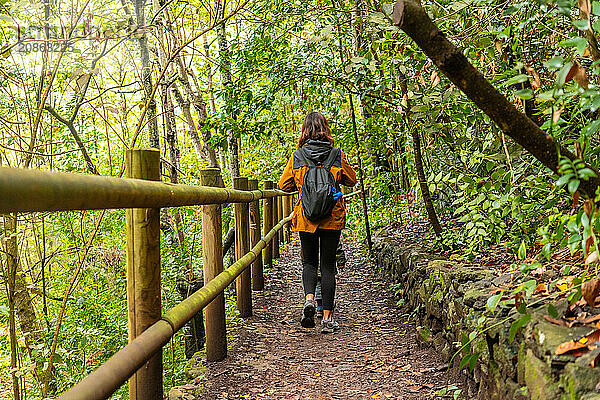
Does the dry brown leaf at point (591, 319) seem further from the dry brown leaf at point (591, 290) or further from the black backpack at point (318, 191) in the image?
the black backpack at point (318, 191)

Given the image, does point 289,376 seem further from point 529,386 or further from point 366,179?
point 366,179

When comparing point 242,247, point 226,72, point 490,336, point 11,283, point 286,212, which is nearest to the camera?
point 490,336

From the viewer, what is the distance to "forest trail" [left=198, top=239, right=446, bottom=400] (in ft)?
11.7

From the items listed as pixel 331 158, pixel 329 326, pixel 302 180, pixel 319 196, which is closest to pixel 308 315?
pixel 329 326

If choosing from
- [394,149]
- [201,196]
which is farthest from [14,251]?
[394,149]

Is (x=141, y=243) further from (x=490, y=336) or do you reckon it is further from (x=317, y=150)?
(x=317, y=150)

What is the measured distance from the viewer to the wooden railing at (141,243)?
3.82 ft

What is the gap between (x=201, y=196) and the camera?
2.81 meters

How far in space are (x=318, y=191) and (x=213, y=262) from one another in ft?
4.97

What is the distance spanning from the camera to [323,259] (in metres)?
5.20

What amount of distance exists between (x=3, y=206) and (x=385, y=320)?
4783mm

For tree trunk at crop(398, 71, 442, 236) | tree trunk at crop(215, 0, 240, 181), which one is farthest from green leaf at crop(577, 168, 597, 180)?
tree trunk at crop(215, 0, 240, 181)

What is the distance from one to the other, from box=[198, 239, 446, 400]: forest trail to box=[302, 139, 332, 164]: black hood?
1529 mm

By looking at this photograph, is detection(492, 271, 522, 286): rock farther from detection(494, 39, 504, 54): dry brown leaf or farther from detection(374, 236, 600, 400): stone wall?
detection(494, 39, 504, 54): dry brown leaf
